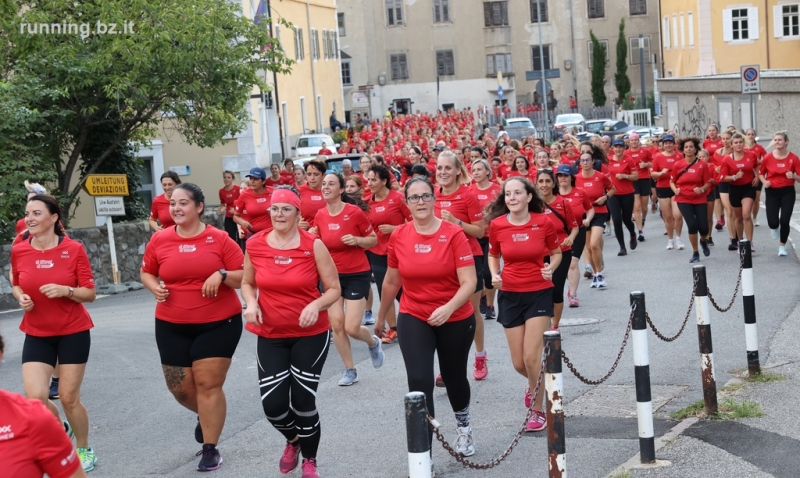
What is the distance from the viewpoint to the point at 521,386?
9.73m

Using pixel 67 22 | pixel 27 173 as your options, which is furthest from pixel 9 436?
pixel 67 22

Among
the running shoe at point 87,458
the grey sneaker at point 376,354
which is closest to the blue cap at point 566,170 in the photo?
the grey sneaker at point 376,354

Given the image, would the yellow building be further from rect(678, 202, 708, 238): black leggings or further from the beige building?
rect(678, 202, 708, 238): black leggings

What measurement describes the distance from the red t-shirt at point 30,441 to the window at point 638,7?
8155 centimetres

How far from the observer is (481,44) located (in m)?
82.2

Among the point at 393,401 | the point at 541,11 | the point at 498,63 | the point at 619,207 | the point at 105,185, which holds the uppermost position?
the point at 541,11

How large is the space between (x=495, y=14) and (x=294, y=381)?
77985mm

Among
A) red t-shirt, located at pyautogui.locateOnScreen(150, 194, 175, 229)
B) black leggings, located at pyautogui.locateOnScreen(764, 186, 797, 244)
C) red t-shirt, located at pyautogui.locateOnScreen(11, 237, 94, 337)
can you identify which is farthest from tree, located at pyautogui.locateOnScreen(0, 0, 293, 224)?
red t-shirt, located at pyautogui.locateOnScreen(11, 237, 94, 337)

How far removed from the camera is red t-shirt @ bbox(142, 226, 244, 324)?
286 inches

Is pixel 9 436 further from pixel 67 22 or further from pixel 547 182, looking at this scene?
pixel 67 22

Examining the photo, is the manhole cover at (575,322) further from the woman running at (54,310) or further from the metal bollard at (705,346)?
the woman running at (54,310)

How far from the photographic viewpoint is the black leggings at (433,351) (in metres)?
6.95

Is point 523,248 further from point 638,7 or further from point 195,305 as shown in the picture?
point 638,7

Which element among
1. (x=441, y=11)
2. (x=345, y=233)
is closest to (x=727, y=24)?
(x=441, y=11)
